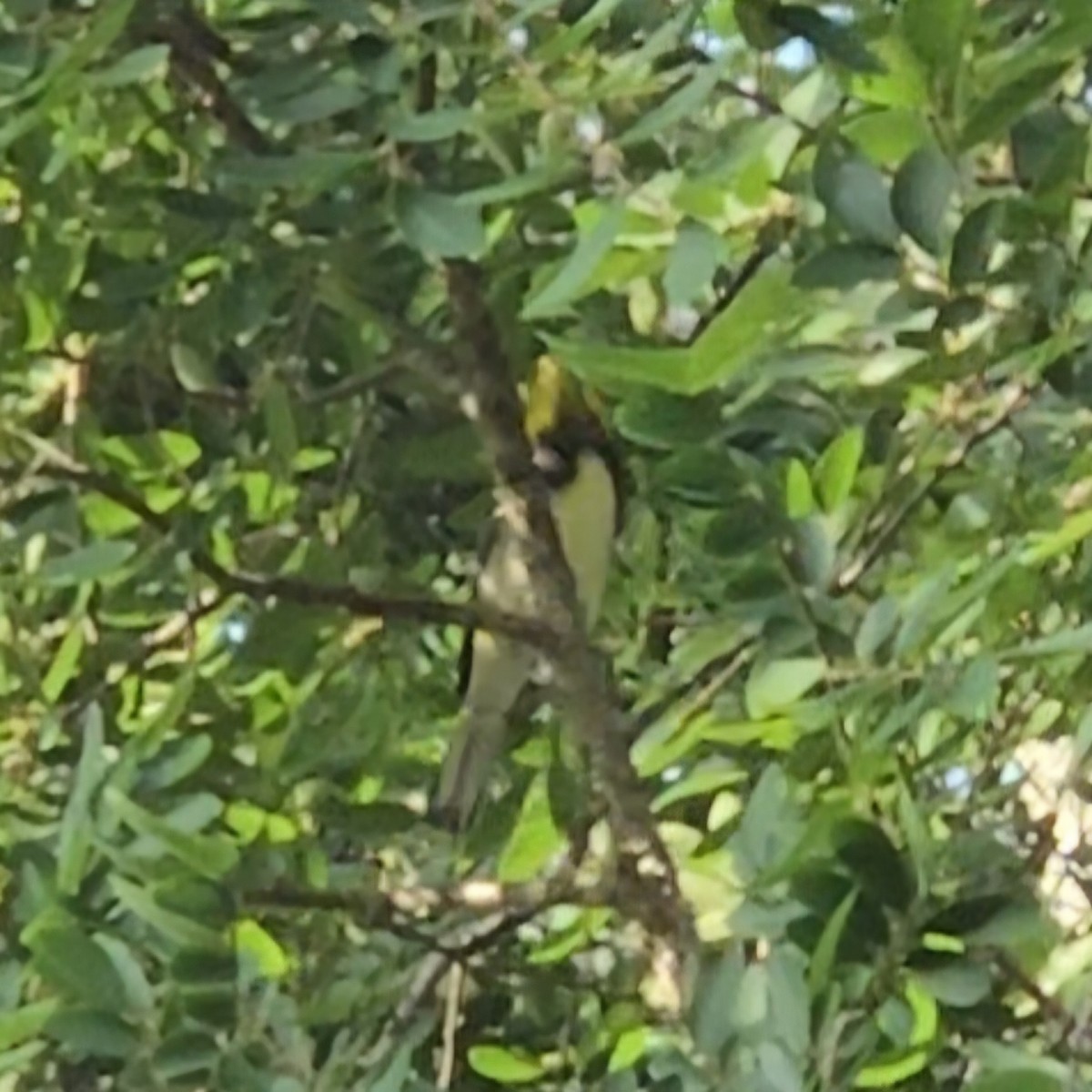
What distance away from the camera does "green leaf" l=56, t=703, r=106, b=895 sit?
0.51 m

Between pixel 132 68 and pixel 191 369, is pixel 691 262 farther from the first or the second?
pixel 191 369

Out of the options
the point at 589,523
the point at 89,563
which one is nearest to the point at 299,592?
the point at 89,563

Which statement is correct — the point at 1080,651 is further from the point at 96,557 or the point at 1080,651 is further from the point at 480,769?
the point at 480,769

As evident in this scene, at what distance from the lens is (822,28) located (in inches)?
17.8

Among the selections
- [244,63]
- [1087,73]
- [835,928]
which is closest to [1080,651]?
[835,928]

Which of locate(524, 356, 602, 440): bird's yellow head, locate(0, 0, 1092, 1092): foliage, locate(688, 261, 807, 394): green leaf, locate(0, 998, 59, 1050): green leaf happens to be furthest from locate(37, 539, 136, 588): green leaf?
locate(524, 356, 602, 440): bird's yellow head

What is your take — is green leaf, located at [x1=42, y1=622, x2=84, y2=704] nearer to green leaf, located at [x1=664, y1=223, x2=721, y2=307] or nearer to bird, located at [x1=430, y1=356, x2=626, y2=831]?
bird, located at [x1=430, y1=356, x2=626, y2=831]

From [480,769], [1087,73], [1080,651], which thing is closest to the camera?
[1080,651]

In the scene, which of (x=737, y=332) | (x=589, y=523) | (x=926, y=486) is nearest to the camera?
(x=737, y=332)

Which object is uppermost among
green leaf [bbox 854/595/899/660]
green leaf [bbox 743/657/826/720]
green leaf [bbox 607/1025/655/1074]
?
green leaf [bbox 854/595/899/660]

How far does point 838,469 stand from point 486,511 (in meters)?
0.34

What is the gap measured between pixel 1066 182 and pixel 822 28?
0.06 meters

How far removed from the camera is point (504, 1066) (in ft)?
2.04

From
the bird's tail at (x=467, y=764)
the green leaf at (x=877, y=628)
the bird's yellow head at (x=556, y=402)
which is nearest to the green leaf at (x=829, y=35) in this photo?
the green leaf at (x=877, y=628)
